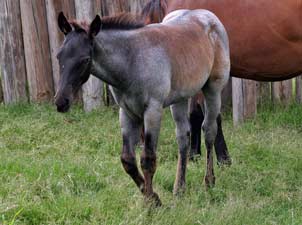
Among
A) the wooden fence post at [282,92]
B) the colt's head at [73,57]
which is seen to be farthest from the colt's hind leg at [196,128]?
the colt's head at [73,57]

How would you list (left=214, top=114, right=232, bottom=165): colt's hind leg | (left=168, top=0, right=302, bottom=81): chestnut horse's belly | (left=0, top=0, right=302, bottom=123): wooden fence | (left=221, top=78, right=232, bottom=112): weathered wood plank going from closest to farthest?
(left=168, top=0, right=302, bottom=81): chestnut horse's belly → (left=214, top=114, right=232, bottom=165): colt's hind leg → (left=0, top=0, right=302, bottom=123): wooden fence → (left=221, top=78, right=232, bottom=112): weathered wood plank

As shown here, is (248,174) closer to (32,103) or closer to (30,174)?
(30,174)

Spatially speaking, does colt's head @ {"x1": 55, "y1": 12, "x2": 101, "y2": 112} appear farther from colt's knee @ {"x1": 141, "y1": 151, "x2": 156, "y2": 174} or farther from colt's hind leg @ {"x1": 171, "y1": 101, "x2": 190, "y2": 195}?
colt's hind leg @ {"x1": 171, "y1": 101, "x2": 190, "y2": 195}

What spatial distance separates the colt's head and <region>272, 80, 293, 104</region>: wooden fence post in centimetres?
432

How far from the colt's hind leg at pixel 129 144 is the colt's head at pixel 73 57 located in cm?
65

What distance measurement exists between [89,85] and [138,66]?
344 cm

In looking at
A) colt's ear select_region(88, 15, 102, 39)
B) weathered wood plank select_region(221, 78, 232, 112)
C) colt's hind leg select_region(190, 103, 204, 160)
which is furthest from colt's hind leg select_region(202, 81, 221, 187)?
weathered wood plank select_region(221, 78, 232, 112)

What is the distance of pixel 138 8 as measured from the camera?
7.56 metres

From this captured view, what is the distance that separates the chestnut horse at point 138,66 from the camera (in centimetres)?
381

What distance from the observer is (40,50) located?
7660 mm

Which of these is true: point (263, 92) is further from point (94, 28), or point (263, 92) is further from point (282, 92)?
point (94, 28)

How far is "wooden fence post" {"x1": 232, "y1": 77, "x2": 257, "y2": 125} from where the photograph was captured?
23.5ft

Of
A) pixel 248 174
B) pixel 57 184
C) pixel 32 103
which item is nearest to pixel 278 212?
pixel 248 174

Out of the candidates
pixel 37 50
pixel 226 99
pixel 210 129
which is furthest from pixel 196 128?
pixel 37 50
